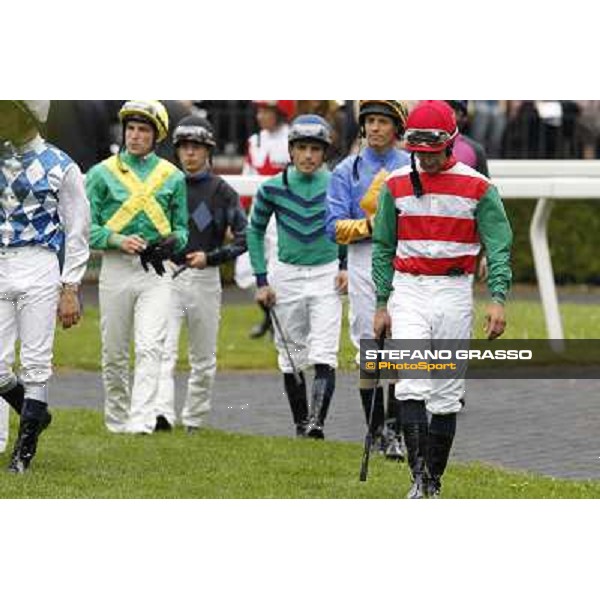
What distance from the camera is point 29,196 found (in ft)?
32.6

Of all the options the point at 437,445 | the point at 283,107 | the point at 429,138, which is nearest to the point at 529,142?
the point at 283,107

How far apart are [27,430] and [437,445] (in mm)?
2084

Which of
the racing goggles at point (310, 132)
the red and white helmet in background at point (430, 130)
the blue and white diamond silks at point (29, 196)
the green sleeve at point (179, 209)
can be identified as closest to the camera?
the red and white helmet in background at point (430, 130)

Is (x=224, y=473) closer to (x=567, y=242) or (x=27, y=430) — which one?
(x=27, y=430)

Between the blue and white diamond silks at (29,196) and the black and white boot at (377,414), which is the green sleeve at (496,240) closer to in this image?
the black and white boot at (377,414)

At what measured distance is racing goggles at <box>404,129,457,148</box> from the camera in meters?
9.19

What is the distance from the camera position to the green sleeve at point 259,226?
1175 cm

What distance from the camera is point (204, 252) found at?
12.0 metres

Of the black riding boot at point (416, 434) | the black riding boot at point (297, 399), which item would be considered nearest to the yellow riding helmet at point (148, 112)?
the black riding boot at point (297, 399)

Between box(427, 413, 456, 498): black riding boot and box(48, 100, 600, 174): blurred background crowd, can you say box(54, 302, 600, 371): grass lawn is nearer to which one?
box(48, 100, 600, 174): blurred background crowd

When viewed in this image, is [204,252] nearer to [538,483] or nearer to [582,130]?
[538,483]

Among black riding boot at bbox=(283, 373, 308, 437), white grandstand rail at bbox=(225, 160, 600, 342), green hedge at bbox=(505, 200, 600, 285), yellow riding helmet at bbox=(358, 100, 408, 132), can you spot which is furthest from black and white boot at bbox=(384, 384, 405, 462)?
green hedge at bbox=(505, 200, 600, 285)

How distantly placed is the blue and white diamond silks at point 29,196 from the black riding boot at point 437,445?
2130mm

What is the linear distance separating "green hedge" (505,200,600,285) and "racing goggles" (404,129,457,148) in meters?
11.1
